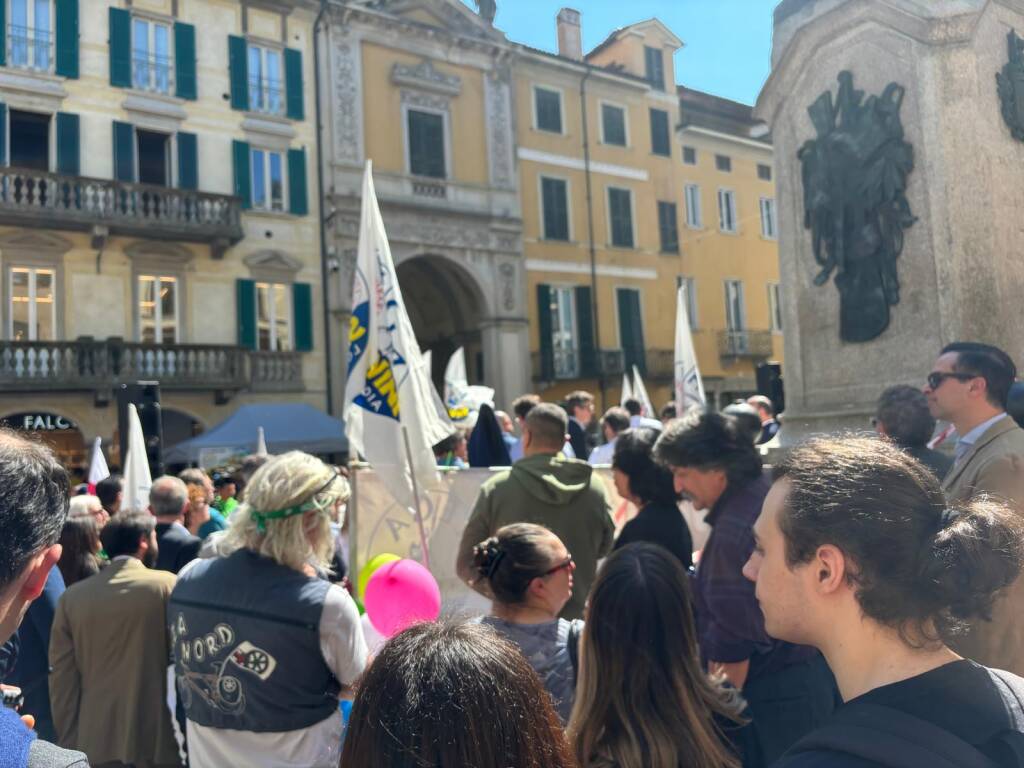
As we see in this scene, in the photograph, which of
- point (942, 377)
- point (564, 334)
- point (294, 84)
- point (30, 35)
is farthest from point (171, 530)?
point (564, 334)

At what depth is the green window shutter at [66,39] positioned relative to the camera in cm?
1772

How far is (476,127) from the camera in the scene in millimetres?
23188

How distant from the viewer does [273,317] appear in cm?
2016

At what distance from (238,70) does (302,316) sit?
19.1ft

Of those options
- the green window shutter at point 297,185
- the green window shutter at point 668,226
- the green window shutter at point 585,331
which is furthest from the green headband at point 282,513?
the green window shutter at point 668,226

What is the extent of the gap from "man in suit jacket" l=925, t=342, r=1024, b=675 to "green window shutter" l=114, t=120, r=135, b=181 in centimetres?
1839

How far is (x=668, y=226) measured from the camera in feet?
89.4

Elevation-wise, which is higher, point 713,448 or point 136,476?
point 713,448

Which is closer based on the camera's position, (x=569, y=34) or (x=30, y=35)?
(x=30, y=35)

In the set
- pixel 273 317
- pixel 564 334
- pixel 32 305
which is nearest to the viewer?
pixel 32 305

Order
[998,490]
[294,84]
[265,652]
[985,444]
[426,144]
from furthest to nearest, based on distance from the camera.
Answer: [426,144]
[294,84]
[985,444]
[998,490]
[265,652]

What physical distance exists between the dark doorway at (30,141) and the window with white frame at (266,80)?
4.41 meters

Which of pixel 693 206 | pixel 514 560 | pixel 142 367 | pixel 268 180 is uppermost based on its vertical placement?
pixel 693 206

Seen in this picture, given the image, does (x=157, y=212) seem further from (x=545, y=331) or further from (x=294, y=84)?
(x=545, y=331)
